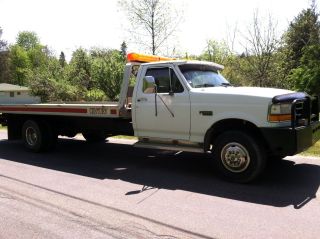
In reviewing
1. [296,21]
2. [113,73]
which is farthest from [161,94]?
[296,21]

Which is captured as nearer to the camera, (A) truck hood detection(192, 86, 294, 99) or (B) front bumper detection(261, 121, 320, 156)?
(B) front bumper detection(261, 121, 320, 156)

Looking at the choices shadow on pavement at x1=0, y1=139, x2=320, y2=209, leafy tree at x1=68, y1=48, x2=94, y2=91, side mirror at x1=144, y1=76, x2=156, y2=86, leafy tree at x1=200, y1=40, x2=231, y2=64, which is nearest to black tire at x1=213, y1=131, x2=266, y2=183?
shadow on pavement at x1=0, y1=139, x2=320, y2=209

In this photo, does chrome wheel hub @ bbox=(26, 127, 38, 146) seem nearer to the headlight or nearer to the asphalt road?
the asphalt road

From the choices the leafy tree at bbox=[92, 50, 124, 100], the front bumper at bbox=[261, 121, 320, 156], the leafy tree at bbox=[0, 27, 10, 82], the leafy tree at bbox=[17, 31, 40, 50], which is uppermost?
the leafy tree at bbox=[17, 31, 40, 50]

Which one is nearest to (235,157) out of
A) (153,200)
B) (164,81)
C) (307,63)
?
(153,200)

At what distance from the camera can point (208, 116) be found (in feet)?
22.4

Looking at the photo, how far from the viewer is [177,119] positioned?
7.25 m

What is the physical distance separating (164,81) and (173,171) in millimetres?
1644

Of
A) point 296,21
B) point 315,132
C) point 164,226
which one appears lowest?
point 164,226

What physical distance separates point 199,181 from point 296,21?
1572 inches

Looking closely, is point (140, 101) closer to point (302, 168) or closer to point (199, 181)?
point (199, 181)

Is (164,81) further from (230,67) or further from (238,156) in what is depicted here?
(230,67)

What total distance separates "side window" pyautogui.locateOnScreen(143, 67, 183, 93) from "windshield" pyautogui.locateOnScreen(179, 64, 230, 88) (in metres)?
0.19

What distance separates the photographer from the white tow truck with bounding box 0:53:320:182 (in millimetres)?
6238
